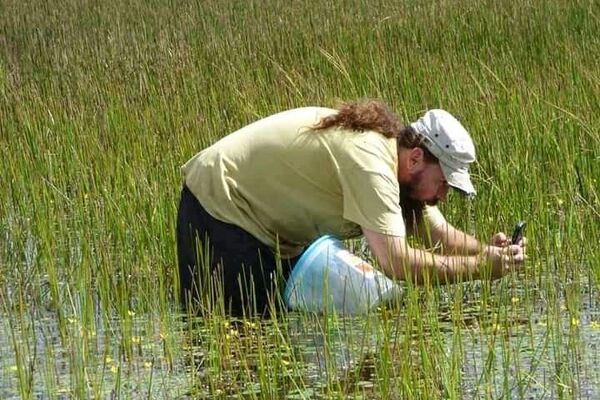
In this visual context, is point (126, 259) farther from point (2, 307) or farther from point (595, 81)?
point (595, 81)

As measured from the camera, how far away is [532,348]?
15.3ft

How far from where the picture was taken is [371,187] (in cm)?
525

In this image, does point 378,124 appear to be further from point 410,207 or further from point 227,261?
point 227,261

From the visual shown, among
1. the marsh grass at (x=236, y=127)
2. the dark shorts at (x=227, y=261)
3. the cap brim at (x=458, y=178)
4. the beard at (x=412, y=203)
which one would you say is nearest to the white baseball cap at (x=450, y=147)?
the cap brim at (x=458, y=178)

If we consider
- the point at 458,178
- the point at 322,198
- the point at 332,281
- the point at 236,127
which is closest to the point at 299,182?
the point at 322,198

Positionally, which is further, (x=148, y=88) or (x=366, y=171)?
(x=148, y=88)

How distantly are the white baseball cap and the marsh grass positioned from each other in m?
0.38

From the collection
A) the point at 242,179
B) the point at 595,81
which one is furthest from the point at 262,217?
the point at 595,81

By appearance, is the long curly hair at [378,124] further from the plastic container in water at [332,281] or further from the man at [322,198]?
the plastic container in water at [332,281]

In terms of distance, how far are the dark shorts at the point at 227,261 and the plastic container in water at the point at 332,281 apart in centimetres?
9

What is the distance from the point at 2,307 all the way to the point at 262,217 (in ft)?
3.28

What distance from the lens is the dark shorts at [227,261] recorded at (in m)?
5.70

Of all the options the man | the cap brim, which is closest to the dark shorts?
the man

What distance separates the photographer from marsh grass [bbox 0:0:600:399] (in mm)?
4648
